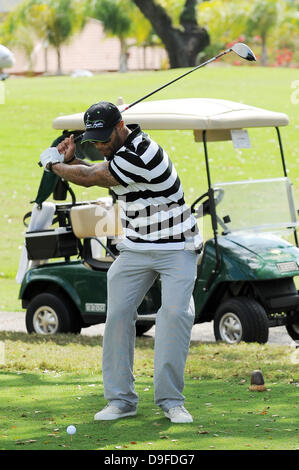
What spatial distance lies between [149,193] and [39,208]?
14.1 feet

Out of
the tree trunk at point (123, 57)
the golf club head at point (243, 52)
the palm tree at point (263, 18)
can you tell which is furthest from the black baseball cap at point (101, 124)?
the tree trunk at point (123, 57)

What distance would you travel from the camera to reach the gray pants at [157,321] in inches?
233

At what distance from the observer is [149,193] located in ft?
19.3

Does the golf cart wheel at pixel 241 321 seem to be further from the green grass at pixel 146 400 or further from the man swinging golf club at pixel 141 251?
the man swinging golf club at pixel 141 251

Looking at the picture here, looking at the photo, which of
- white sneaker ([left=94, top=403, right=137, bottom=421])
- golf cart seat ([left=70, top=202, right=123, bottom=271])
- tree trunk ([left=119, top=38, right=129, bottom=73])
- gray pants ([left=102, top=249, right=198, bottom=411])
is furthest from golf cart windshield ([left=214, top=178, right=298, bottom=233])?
tree trunk ([left=119, top=38, right=129, bottom=73])

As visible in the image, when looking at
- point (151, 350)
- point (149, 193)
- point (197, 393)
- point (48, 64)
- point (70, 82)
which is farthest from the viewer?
point (48, 64)

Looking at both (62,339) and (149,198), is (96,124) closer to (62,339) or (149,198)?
(149,198)

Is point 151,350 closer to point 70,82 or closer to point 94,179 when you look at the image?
point 94,179

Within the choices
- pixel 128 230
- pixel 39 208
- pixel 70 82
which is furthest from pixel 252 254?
pixel 70 82

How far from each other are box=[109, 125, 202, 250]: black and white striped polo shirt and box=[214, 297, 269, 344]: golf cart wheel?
305cm

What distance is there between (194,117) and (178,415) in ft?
12.5

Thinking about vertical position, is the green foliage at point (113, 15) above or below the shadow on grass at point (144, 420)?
above

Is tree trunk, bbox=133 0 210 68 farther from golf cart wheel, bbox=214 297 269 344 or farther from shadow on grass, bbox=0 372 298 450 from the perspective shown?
shadow on grass, bbox=0 372 298 450

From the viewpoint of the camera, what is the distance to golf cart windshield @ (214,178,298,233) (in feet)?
31.4
